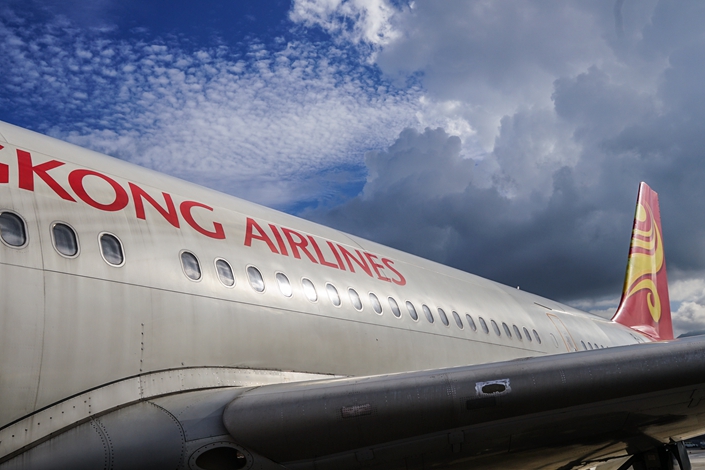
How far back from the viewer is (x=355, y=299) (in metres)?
9.04

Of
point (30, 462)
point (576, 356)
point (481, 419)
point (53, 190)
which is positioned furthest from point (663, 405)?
point (53, 190)

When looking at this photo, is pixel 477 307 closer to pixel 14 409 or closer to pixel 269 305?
pixel 269 305

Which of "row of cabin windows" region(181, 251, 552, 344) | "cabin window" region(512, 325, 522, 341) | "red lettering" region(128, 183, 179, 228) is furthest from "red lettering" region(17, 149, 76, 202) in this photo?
"cabin window" region(512, 325, 522, 341)

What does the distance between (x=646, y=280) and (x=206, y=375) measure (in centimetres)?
2235

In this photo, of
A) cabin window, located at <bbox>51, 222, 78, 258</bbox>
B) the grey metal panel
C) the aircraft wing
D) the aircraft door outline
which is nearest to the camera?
the grey metal panel

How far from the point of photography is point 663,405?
5.14m

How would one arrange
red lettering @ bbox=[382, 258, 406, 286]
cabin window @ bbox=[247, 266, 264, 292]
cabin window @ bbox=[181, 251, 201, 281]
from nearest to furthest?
cabin window @ bbox=[181, 251, 201, 281] < cabin window @ bbox=[247, 266, 264, 292] < red lettering @ bbox=[382, 258, 406, 286]

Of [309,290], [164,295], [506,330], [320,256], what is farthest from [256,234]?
[506,330]

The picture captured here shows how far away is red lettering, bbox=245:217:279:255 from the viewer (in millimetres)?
7988

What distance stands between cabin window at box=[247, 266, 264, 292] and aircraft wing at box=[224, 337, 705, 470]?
7.41ft

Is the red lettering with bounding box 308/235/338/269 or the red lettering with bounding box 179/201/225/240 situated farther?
the red lettering with bounding box 308/235/338/269

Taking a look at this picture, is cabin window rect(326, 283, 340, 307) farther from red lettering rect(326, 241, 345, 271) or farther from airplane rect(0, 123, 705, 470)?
airplane rect(0, 123, 705, 470)

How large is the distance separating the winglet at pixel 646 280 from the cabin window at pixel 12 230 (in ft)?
68.1

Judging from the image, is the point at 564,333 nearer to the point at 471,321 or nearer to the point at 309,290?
the point at 471,321
